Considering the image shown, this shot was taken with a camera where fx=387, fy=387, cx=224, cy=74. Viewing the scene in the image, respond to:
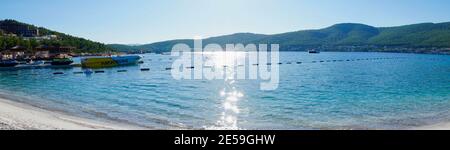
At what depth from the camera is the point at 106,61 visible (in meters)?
104

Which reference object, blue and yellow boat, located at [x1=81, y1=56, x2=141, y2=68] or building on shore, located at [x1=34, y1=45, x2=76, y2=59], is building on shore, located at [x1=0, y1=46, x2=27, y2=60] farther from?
blue and yellow boat, located at [x1=81, y1=56, x2=141, y2=68]

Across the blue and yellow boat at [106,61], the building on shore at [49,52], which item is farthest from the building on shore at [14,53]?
the blue and yellow boat at [106,61]

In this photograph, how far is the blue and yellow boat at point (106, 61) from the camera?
9618 centimetres

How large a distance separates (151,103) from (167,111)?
5358 millimetres

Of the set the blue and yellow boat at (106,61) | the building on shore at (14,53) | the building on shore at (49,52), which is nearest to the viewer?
the blue and yellow boat at (106,61)

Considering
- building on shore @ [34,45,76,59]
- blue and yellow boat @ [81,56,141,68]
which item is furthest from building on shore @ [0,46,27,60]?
blue and yellow boat @ [81,56,141,68]

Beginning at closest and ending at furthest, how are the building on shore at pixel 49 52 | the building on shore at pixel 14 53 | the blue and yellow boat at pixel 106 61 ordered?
the blue and yellow boat at pixel 106 61, the building on shore at pixel 14 53, the building on shore at pixel 49 52

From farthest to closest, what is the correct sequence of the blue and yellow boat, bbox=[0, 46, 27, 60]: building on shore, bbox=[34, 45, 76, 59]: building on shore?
1. bbox=[34, 45, 76, 59]: building on shore
2. bbox=[0, 46, 27, 60]: building on shore
3. the blue and yellow boat

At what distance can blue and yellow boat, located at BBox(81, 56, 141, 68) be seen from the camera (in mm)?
96175

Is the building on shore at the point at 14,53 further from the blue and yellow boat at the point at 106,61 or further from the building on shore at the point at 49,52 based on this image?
the blue and yellow boat at the point at 106,61

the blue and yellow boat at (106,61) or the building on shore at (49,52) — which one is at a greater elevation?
the building on shore at (49,52)

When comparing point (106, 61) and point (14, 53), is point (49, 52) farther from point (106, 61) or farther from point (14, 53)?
point (106, 61)

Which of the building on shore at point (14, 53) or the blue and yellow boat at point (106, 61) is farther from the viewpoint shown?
the building on shore at point (14, 53)
